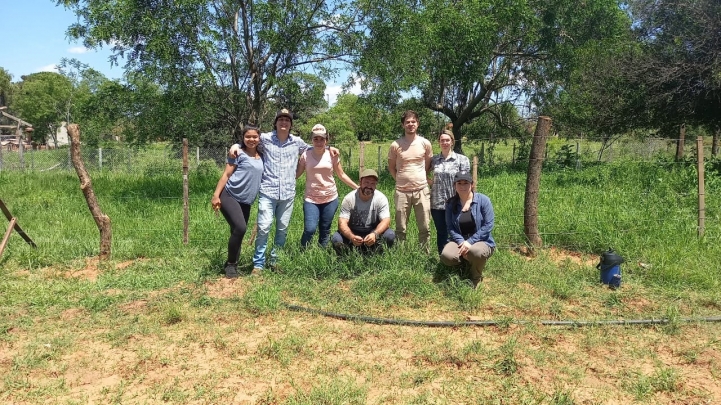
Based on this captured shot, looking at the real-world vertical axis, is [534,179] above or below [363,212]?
above

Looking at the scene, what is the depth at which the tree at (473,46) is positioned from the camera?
1145 centimetres

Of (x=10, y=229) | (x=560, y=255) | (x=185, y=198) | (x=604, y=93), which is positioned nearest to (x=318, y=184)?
(x=185, y=198)

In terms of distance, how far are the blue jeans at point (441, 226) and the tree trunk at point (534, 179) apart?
1334 millimetres

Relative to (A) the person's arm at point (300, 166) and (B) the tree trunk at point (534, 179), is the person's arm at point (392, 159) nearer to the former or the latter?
(A) the person's arm at point (300, 166)

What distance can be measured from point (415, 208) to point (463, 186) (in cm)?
69

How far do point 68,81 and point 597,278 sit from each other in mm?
47199

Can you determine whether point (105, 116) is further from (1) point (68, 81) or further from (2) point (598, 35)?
(1) point (68, 81)

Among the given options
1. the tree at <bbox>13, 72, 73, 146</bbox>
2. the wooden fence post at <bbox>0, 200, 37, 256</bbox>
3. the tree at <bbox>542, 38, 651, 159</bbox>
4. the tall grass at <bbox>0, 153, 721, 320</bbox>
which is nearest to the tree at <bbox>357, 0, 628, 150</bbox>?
the tree at <bbox>542, 38, 651, 159</bbox>

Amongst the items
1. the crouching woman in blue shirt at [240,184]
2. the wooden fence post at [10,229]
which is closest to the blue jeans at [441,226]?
the crouching woman in blue shirt at [240,184]

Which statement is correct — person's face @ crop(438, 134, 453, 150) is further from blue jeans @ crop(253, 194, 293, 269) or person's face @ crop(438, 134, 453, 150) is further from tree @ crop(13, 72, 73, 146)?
tree @ crop(13, 72, 73, 146)

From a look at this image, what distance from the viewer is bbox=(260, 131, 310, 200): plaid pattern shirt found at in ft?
15.6

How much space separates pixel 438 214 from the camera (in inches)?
193

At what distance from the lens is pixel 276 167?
475cm

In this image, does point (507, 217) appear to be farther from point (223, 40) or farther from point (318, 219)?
point (223, 40)
